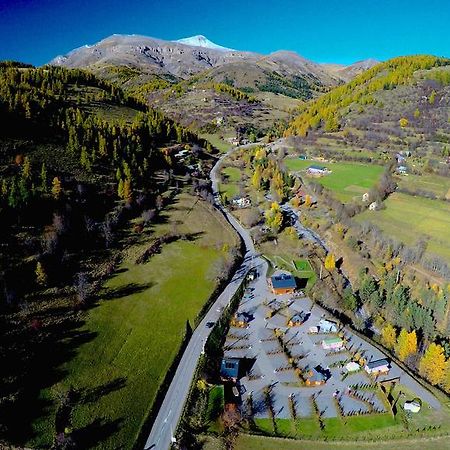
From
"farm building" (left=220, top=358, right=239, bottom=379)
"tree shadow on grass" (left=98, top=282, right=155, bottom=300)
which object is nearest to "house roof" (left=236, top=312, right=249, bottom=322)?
"farm building" (left=220, top=358, right=239, bottom=379)

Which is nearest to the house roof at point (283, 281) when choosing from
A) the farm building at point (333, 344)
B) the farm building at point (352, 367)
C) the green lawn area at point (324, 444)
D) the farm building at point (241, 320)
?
the farm building at point (241, 320)

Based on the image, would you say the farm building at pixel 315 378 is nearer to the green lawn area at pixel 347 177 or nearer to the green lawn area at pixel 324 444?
the green lawn area at pixel 324 444

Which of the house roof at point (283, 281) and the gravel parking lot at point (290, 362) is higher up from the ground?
the house roof at point (283, 281)

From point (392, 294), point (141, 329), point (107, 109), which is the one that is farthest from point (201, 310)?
point (107, 109)

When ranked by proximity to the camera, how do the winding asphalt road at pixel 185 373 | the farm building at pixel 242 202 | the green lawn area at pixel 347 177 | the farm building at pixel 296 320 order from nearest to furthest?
the winding asphalt road at pixel 185 373
the farm building at pixel 296 320
the farm building at pixel 242 202
the green lawn area at pixel 347 177

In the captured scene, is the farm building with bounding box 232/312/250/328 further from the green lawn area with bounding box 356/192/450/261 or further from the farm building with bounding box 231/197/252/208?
the farm building with bounding box 231/197/252/208

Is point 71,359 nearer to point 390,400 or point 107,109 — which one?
point 390,400

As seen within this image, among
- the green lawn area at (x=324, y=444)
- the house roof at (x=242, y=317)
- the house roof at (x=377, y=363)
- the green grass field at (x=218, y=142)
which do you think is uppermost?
the green grass field at (x=218, y=142)

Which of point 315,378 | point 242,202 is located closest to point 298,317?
point 315,378
